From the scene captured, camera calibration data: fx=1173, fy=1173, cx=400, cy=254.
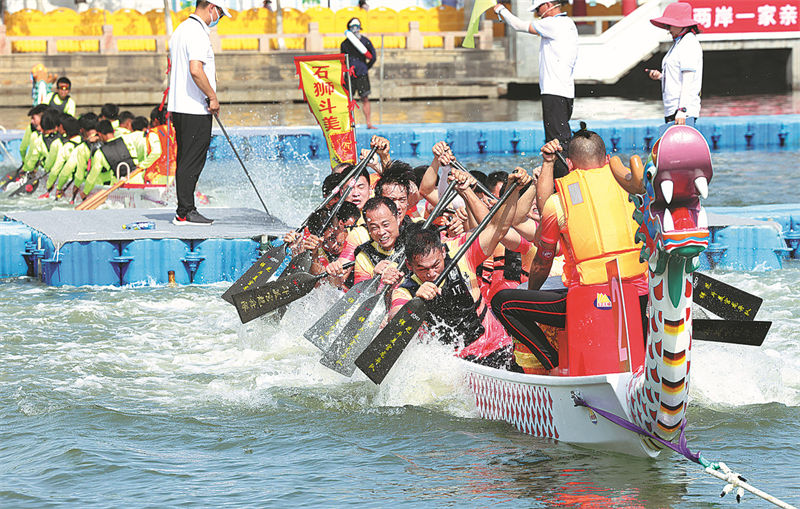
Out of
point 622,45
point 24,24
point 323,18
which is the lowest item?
point 622,45

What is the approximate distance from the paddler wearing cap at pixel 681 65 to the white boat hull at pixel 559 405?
4312 millimetres

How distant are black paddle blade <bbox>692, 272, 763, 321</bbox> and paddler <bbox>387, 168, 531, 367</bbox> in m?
1.00

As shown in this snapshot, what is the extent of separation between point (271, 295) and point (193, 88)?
267cm

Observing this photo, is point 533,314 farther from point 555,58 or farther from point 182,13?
point 182,13

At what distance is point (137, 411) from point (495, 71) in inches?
763

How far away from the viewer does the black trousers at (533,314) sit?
5297 mm

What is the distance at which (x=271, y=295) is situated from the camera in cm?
704

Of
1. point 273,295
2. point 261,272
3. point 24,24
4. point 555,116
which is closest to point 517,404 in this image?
point 273,295

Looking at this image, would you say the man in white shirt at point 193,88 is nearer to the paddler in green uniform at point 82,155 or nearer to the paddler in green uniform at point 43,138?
the paddler in green uniform at point 82,155

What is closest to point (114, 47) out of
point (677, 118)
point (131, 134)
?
point (131, 134)

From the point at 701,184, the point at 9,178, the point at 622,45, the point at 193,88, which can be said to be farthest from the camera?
the point at 622,45

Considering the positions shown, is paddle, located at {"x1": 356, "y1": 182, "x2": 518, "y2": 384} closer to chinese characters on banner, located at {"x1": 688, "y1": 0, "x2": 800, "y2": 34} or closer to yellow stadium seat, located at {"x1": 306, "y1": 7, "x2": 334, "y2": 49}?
chinese characters on banner, located at {"x1": 688, "y1": 0, "x2": 800, "y2": 34}

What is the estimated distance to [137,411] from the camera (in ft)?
20.1

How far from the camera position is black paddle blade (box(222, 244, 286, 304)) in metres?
7.68
